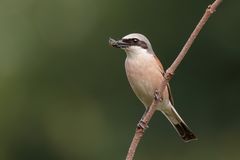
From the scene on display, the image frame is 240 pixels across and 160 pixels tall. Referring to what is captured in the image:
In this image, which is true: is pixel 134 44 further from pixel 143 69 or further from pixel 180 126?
pixel 180 126

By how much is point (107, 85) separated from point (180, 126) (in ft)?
20.9

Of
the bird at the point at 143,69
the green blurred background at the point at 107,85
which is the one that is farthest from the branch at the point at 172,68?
the green blurred background at the point at 107,85

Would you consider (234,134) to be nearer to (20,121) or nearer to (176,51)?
(176,51)

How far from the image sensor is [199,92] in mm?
11727

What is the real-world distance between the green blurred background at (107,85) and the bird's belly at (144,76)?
5166 mm

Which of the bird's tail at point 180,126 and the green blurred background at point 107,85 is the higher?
the bird's tail at point 180,126

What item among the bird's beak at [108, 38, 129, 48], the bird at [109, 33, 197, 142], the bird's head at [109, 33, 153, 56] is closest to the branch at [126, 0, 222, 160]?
the bird's beak at [108, 38, 129, 48]

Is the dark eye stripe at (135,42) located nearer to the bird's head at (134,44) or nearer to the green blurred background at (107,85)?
the bird's head at (134,44)

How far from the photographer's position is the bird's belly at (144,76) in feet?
18.6

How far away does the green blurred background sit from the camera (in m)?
11.4

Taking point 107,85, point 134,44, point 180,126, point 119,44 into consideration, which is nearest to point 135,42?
point 134,44

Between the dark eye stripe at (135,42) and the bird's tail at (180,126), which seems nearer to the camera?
the dark eye stripe at (135,42)

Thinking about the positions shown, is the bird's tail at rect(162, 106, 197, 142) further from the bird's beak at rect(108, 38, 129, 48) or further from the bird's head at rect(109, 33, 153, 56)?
the bird's beak at rect(108, 38, 129, 48)

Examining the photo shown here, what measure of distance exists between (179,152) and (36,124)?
94.8 inches
